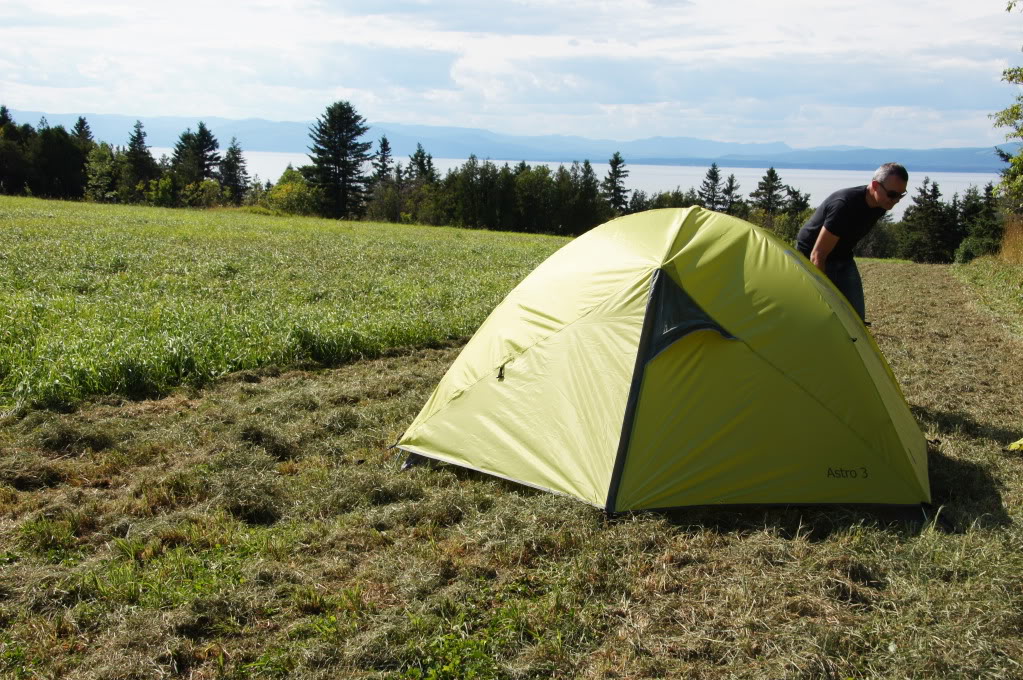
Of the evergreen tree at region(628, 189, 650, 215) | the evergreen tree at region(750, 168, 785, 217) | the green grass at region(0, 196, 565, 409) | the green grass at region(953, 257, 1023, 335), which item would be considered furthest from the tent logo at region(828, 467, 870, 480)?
the evergreen tree at region(750, 168, 785, 217)

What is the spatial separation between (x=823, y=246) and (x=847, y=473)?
2620 millimetres

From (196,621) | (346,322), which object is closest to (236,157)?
(346,322)

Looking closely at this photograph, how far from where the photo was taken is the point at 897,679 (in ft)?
9.81

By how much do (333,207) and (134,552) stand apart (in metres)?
73.0

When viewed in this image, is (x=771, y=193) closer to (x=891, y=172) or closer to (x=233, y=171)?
(x=233, y=171)

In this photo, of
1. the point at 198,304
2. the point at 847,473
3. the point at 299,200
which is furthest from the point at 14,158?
the point at 847,473

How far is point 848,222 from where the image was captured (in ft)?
20.5

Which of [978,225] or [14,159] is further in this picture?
[14,159]

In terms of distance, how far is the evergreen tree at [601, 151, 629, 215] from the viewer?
87250mm

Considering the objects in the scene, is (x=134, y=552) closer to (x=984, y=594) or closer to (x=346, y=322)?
(x=984, y=594)

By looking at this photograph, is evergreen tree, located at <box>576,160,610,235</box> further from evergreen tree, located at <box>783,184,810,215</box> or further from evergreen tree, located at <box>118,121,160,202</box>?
evergreen tree, located at <box>118,121,160,202</box>

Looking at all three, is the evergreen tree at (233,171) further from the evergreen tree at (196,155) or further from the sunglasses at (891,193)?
the sunglasses at (891,193)

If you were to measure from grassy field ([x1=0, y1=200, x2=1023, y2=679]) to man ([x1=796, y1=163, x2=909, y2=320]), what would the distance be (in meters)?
1.60

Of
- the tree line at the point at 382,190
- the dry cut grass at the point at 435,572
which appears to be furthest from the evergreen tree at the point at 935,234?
the dry cut grass at the point at 435,572
